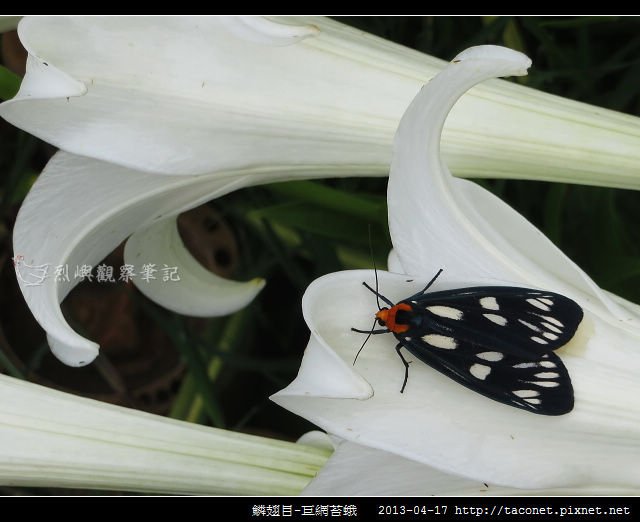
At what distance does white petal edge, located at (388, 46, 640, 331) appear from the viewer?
1.16 feet

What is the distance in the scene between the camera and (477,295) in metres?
0.38

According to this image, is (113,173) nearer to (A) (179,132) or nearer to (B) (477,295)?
(A) (179,132)

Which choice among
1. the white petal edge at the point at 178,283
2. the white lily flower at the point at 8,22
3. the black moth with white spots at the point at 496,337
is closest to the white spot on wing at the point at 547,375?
the black moth with white spots at the point at 496,337

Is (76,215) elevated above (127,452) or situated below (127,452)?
above

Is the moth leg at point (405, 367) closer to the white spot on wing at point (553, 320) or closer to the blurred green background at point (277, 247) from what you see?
the white spot on wing at point (553, 320)

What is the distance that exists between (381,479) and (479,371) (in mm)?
70

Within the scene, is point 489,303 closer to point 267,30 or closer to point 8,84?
point 267,30

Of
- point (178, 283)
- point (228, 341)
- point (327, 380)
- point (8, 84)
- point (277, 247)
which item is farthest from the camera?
point (228, 341)

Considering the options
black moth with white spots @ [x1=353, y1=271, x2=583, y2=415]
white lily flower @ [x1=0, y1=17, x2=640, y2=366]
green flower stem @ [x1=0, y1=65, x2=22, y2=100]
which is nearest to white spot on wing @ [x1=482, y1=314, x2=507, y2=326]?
black moth with white spots @ [x1=353, y1=271, x2=583, y2=415]

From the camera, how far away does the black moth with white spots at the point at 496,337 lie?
36 cm

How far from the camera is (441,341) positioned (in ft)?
1.27

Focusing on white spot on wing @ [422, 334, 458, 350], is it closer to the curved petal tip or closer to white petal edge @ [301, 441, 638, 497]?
white petal edge @ [301, 441, 638, 497]

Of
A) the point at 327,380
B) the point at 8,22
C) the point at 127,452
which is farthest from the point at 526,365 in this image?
the point at 8,22

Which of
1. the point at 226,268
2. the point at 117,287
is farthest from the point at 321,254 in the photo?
the point at 117,287
